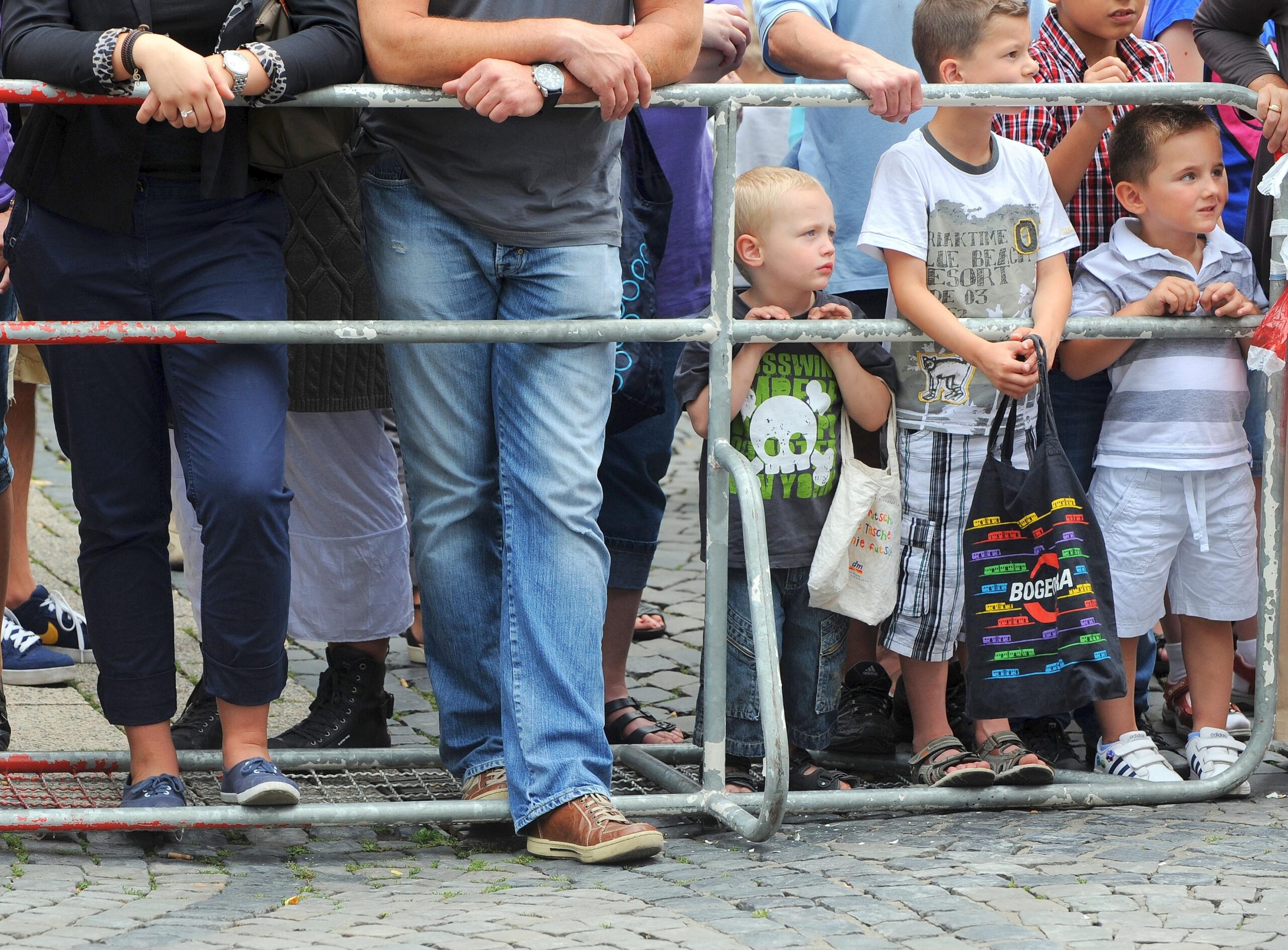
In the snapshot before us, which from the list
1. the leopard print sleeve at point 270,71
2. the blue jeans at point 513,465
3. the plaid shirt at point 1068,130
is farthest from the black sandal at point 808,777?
the leopard print sleeve at point 270,71

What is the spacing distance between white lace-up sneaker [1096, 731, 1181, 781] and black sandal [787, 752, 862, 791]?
A: 0.62 m

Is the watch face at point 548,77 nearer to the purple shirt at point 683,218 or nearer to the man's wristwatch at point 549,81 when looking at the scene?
the man's wristwatch at point 549,81

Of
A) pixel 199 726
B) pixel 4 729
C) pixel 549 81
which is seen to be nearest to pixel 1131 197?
pixel 549 81

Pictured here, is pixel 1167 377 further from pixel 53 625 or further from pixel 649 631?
pixel 53 625

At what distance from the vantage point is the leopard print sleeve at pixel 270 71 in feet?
9.78

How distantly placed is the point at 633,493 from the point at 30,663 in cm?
185

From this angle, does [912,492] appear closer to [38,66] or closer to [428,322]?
[428,322]

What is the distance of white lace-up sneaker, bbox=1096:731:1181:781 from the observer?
12.4 feet

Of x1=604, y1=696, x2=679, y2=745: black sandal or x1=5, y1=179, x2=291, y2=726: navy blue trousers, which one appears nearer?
x1=5, y1=179, x2=291, y2=726: navy blue trousers

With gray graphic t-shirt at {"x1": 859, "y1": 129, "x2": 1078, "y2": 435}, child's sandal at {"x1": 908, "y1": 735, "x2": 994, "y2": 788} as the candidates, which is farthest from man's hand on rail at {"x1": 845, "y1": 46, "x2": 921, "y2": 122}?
child's sandal at {"x1": 908, "y1": 735, "x2": 994, "y2": 788}

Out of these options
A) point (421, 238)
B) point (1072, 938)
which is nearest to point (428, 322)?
point (421, 238)

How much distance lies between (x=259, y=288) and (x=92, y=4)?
0.60 meters

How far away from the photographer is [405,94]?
3.09m

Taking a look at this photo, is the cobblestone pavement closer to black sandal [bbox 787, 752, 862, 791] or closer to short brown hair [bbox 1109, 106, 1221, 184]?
black sandal [bbox 787, 752, 862, 791]
